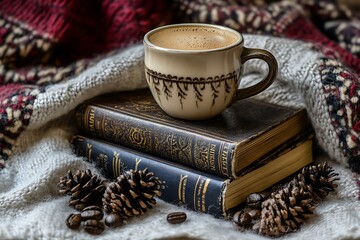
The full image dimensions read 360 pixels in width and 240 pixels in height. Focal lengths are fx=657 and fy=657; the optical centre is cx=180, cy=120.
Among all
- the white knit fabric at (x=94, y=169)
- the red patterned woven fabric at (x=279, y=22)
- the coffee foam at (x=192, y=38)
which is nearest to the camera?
the white knit fabric at (x=94, y=169)

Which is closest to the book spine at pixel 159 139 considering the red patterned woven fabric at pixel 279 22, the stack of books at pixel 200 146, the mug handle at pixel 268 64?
the stack of books at pixel 200 146

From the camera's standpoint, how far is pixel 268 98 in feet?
3.11

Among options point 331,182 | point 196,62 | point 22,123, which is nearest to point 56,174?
point 22,123

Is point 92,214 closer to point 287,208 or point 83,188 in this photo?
point 83,188

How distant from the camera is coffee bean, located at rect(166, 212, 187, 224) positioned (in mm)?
773

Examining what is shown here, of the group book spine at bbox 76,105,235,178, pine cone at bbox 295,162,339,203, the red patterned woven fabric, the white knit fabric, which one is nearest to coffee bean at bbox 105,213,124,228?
the white knit fabric

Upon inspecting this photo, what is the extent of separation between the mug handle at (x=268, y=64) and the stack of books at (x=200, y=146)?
0.03 metres

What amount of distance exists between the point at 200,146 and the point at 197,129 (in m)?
0.03

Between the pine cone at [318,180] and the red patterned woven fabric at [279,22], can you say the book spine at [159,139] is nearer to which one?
the pine cone at [318,180]

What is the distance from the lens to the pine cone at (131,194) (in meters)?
0.78

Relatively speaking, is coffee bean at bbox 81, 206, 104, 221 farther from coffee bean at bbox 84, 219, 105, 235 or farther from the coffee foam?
the coffee foam

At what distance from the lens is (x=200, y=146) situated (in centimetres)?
81

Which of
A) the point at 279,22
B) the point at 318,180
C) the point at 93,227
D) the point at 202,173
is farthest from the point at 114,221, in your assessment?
the point at 279,22

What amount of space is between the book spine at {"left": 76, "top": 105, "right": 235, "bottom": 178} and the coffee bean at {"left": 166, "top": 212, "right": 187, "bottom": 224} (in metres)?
0.07
